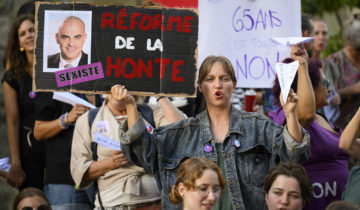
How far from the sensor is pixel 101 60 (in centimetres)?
514

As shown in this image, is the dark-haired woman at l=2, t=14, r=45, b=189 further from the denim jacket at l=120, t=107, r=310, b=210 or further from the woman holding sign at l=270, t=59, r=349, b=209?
the woman holding sign at l=270, t=59, r=349, b=209

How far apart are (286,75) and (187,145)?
721mm

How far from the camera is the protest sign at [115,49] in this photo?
510 cm

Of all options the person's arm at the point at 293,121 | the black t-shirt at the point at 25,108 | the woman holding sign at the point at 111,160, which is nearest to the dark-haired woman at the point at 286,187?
the person's arm at the point at 293,121

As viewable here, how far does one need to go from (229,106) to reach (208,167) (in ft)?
1.79

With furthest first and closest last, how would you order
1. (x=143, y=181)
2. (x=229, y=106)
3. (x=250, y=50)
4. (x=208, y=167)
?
(x=250, y=50) → (x=143, y=181) → (x=229, y=106) → (x=208, y=167)

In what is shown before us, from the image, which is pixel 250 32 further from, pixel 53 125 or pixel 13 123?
pixel 13 123

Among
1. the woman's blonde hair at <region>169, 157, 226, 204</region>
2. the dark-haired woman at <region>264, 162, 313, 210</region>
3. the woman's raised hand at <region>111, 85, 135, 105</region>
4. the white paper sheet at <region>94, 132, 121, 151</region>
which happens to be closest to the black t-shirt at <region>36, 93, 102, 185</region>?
the white paper sheet at <region>94, 132, 121, 151</region>

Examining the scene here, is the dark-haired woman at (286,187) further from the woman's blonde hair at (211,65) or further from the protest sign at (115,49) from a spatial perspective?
the protest sign at (115,49)

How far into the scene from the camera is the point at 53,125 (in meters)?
6.15

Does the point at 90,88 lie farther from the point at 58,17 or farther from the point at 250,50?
the point at 250,50

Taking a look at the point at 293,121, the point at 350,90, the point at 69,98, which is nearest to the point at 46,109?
the point at 69,98

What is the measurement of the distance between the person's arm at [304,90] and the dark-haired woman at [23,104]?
2420mm

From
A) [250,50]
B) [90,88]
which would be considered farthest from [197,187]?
[250,50]
